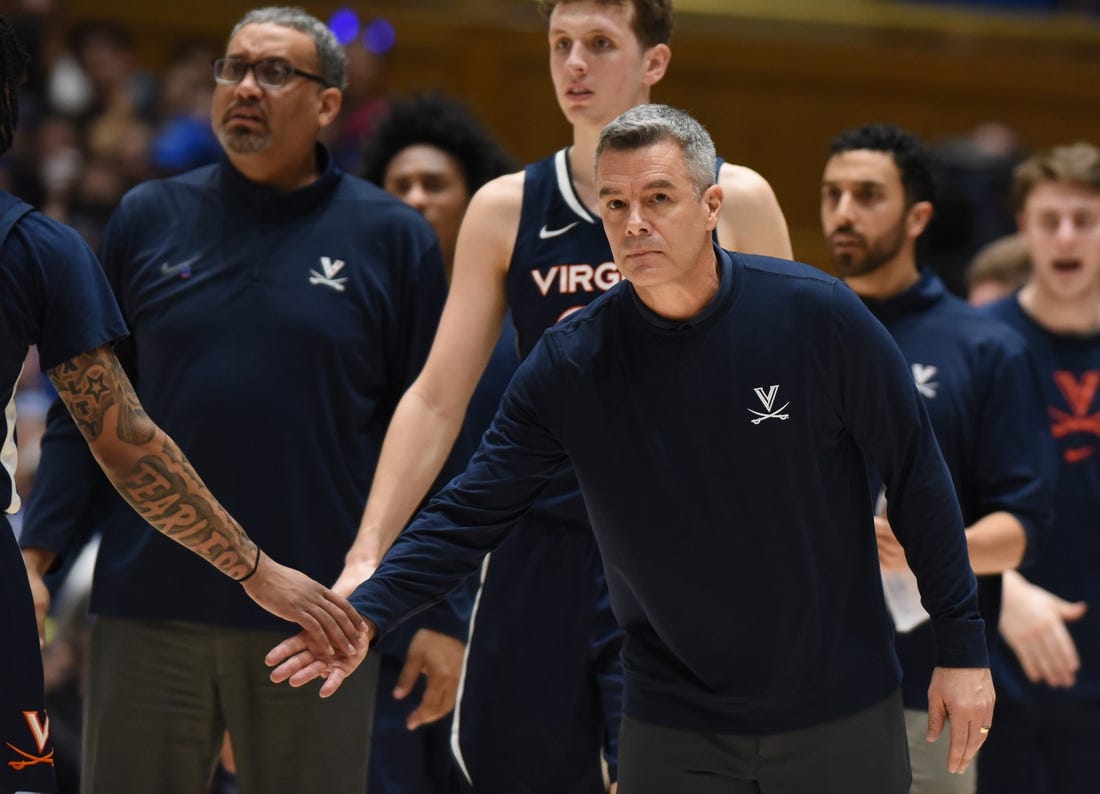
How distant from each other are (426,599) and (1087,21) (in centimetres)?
1023

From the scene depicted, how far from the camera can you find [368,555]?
4410mm

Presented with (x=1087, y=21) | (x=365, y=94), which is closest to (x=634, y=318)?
(x=365, y=94)

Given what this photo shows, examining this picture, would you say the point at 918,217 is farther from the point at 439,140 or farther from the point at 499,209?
the point at 439,140

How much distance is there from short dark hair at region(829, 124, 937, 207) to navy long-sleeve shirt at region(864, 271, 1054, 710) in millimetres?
534

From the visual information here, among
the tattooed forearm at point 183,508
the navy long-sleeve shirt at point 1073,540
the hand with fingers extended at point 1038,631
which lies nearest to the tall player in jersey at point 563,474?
the tattooed forearm at point 183,508

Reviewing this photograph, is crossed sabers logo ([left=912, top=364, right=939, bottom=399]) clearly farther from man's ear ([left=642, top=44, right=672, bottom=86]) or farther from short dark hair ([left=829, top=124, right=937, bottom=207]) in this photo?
man's ear ([left=642, top=44, right=672, bottom=86])

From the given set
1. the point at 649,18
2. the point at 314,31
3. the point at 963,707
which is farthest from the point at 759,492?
the point at 314,31

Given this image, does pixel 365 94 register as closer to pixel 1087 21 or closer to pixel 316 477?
pixel 1087 21

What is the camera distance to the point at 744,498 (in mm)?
3645

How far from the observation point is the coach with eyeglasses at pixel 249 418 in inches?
179

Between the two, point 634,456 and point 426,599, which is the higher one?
point 634,456

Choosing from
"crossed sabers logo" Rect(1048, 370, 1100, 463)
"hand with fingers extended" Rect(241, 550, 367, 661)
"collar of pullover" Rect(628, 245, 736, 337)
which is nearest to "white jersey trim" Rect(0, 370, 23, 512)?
"hand with fingers extended" Rect(241, 550, 367, 661)

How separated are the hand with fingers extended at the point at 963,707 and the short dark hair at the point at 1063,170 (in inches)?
125

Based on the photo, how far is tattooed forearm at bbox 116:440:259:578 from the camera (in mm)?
3908
